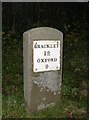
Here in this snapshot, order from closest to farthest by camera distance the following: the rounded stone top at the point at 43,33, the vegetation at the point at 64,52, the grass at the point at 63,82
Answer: the rounded stone top at the point at 43,33 → the grass at the point at 63,82 → the vegetation at the point at 64,52

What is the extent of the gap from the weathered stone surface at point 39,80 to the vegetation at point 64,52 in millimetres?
199

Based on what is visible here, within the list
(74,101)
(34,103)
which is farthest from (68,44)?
Answer: (34,103)

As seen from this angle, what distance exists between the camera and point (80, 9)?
39.2 feet

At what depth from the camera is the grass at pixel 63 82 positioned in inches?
234

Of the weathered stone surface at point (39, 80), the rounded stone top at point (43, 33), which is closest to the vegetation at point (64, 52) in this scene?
the weathered stone surface at point (39, 80)

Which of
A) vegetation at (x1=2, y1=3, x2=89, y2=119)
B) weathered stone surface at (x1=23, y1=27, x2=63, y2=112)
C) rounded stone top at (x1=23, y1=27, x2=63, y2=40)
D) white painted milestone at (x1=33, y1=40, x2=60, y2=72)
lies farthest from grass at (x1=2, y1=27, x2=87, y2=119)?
rounded stone top at (x1=23, y1=27, x2=63, y2=40)

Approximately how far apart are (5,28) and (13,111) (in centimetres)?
589

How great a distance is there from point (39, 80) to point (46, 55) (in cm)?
50

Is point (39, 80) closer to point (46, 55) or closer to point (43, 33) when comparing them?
point (46, 55)

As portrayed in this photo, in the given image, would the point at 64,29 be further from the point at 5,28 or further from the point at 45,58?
the point at 45,58

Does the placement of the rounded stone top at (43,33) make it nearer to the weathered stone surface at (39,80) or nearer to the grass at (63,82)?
the weathered stone surface at (39,80)

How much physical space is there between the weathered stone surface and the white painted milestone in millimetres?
76

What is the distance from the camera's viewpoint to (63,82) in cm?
757

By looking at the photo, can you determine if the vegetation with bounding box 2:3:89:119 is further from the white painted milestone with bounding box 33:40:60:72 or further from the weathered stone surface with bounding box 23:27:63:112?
the white painted milestone with bounding box 33:40:60:72
